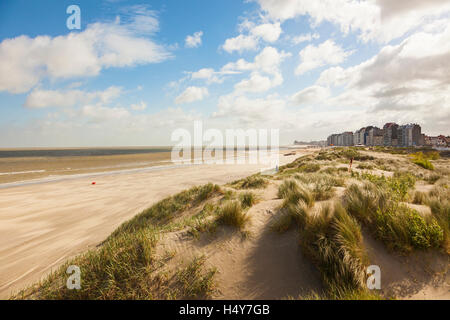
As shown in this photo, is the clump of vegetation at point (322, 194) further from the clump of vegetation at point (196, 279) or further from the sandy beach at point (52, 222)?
the sandy beach at point (52, 222)

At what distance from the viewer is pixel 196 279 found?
315 cm

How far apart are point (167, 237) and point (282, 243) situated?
247cm

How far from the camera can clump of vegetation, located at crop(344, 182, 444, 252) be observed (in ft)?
10.1

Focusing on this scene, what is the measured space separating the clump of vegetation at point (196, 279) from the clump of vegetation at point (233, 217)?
1153 millimetres

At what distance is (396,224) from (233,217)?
3.00 meters

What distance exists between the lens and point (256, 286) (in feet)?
10.2

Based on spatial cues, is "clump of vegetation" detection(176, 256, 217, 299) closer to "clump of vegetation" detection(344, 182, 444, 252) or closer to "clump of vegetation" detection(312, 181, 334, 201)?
"clump of vegetation" detection(344, 182, 444, 252)

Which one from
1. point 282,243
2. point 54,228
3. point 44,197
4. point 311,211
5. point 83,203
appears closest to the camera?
point 282,243

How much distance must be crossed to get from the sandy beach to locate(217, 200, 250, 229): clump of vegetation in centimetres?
445

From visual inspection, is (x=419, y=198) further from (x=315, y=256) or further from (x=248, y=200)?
(x=248, y=200)

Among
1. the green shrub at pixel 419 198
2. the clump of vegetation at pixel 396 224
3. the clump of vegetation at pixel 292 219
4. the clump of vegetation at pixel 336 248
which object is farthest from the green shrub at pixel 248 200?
the green shrub at pixel 419 198

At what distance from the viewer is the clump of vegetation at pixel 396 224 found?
3.08m
